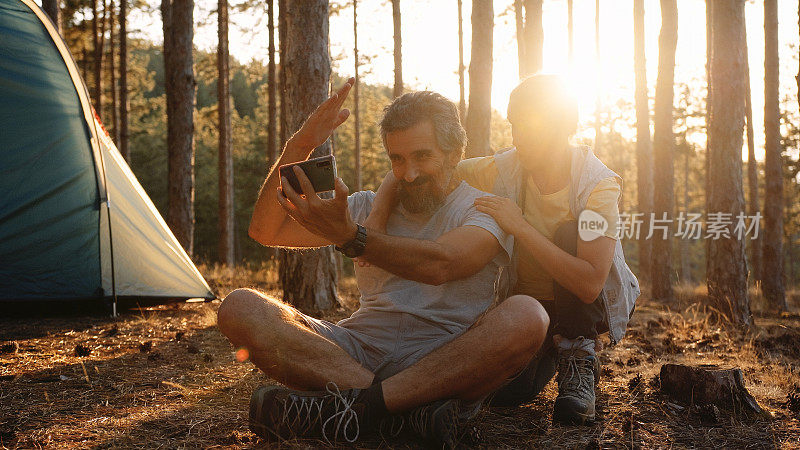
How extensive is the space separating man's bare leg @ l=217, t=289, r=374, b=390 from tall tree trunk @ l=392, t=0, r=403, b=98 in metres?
14.2

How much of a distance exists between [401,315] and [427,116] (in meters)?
0.93

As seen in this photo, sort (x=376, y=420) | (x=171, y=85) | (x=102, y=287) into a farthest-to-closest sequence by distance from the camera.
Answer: (x=171, y=85), (x=102, y=287), (x=376, y=420)

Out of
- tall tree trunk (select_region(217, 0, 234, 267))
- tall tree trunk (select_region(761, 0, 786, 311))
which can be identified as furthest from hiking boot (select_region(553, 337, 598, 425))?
tall tree trunk (select_region(217, 0, 234, 267))

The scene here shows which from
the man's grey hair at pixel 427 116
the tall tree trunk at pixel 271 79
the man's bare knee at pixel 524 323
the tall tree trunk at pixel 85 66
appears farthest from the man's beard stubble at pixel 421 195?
the tall tree trunk at pixel 85 66

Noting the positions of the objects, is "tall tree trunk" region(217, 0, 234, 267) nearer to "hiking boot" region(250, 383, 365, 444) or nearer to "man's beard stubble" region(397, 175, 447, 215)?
"man's beard stubble" region(397, 175, 447, 215)

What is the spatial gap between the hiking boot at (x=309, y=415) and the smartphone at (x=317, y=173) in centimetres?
84

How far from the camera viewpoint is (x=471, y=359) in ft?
8.02

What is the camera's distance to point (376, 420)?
7.87 feet

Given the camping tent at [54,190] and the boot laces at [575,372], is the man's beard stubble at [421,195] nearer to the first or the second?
the boot laces at [575,372]

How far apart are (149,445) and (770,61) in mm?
13228

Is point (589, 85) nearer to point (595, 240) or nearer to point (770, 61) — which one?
point (770, 61)

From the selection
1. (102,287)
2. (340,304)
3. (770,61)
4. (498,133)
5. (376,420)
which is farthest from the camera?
(498,133)

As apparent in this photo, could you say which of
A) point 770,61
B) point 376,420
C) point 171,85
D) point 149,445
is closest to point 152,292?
point 149,445

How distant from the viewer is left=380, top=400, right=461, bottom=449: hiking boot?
232 cm
